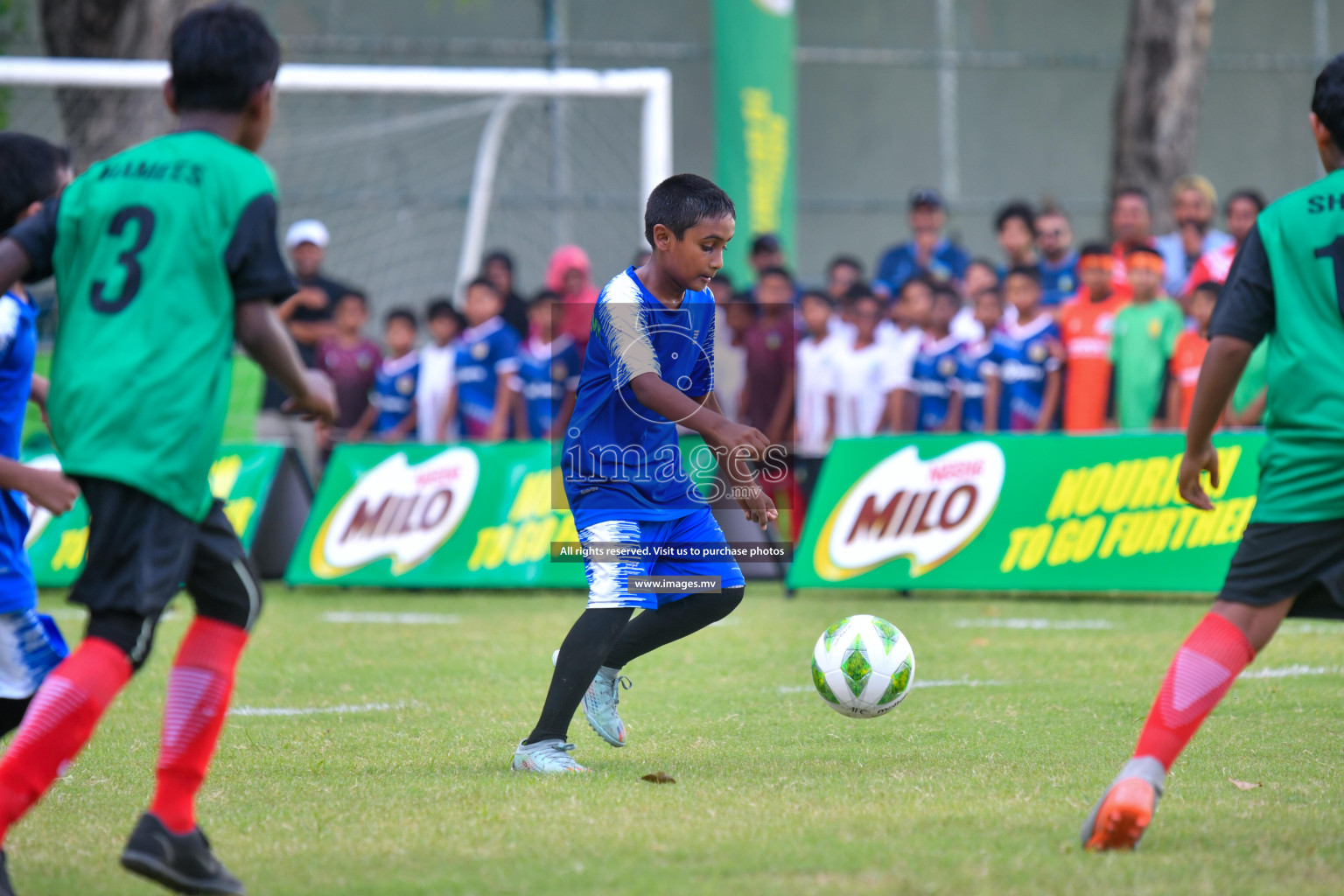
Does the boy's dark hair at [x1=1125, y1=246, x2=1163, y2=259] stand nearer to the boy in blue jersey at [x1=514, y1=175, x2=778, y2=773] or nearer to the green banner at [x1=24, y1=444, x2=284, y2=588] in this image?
the green banner at [x1=24, y1=444, x2=284, y2=588]

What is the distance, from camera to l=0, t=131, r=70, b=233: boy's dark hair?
4.14 metres

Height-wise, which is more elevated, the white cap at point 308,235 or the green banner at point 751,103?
the green banner at point 751,103

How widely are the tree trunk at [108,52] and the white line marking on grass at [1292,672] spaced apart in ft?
35.8

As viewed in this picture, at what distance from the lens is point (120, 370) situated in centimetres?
342

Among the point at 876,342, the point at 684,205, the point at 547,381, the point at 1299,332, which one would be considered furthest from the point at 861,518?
the point at 1299,332

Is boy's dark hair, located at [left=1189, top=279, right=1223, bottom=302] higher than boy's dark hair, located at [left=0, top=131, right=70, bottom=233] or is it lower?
lower

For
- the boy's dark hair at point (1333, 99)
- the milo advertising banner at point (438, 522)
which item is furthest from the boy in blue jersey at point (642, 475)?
the milo advertising banner at point (438, 522)

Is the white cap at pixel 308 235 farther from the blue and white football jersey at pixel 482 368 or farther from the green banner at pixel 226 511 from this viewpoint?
the green banner at pixel 226 511

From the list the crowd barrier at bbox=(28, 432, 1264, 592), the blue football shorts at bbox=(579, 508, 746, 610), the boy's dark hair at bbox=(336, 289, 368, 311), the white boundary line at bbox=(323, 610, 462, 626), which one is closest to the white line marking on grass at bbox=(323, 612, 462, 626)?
the white boundary line at bbox=(323, 610, 462, 626)

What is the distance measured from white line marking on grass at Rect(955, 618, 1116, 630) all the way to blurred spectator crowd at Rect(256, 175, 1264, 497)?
2767 millimetres

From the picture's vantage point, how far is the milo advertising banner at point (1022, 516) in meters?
9.75

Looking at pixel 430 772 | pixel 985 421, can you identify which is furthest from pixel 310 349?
pixel 430 772

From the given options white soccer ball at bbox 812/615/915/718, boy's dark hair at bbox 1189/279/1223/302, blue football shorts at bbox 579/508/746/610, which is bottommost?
white soccer ball at bbox 812/615/915/718

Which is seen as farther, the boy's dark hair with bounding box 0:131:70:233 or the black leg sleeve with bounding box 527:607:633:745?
the black leg sleeve with bounding box 527:607:633:745
